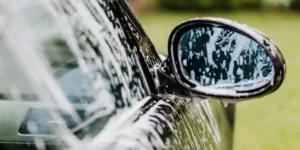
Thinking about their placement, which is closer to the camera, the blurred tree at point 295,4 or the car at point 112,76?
the car at point 112,76

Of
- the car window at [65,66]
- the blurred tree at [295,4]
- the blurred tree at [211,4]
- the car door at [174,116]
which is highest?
the car window at [65,66]

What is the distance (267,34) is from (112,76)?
38.4ft

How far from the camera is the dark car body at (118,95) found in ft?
5.08

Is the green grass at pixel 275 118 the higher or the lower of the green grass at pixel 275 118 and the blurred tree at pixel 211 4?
the higher

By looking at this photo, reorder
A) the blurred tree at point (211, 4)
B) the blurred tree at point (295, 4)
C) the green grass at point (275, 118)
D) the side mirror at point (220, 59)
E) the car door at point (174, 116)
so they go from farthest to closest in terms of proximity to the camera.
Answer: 1. the blurred tree at point (211, 4)
2. the blurred tree at point (295, 4)
3. the green grass at point (275, 118)
4. the side mirror at point (220, 59)
5. the car door at point (174, 116)

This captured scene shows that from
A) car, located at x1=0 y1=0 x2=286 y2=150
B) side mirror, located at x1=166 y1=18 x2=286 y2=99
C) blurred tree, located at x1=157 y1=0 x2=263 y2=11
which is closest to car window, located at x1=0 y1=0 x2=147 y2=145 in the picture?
car, located at x1=0 y1=0 x2=286 y2=150

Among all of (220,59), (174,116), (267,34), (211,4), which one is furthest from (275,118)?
(211,4)

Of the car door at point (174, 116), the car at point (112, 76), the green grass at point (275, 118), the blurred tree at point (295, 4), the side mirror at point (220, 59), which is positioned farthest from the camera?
the blurred tree at point (295, 4)

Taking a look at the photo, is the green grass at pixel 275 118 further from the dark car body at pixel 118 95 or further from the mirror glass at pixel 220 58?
the dark car body at pixel 118 95

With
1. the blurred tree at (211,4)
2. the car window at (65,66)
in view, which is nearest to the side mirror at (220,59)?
the car window at (65,66)

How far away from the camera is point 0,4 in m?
1.55

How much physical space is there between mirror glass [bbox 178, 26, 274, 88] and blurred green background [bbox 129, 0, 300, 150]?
3230 mm

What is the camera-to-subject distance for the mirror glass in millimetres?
2090

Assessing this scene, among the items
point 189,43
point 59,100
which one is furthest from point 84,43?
point 189,43
